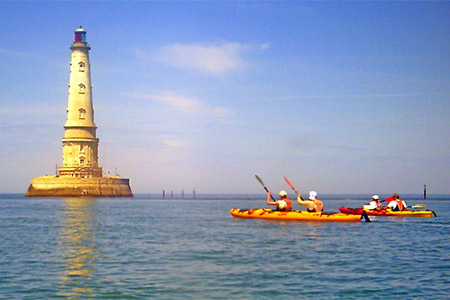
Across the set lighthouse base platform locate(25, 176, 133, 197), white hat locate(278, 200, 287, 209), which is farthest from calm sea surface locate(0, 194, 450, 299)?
lighthouse base platform locate(25, 176, 133, 197)

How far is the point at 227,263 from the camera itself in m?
25.8

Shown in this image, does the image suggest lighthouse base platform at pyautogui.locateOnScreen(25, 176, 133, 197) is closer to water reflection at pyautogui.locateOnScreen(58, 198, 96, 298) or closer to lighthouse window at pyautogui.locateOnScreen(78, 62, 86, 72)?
lighthouse window at pyautogui.locateOnScreen(78, 62, 86, 72)

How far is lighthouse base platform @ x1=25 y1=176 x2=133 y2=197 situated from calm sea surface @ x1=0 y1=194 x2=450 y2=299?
293 ft

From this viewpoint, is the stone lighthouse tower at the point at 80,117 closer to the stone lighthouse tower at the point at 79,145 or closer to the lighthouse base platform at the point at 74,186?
the stone lighthouse tower at the point at 79,145

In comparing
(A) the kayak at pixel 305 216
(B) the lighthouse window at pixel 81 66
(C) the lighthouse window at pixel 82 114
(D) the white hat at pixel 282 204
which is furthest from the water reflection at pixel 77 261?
(B) the lighthouse window at pixel 81 66

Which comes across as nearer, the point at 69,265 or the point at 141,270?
the point at 141,270

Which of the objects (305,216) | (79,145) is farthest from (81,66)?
(305,216)

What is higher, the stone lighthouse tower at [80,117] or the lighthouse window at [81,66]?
the lighthouse window at [81,66]

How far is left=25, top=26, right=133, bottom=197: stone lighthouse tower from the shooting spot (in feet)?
428

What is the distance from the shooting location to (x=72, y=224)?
2003 inches

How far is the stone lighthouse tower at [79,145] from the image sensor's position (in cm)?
13050

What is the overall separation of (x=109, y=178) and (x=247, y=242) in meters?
105

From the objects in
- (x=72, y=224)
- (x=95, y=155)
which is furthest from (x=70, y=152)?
(x=72, y=224)

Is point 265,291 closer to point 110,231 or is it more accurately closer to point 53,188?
point 110,231
